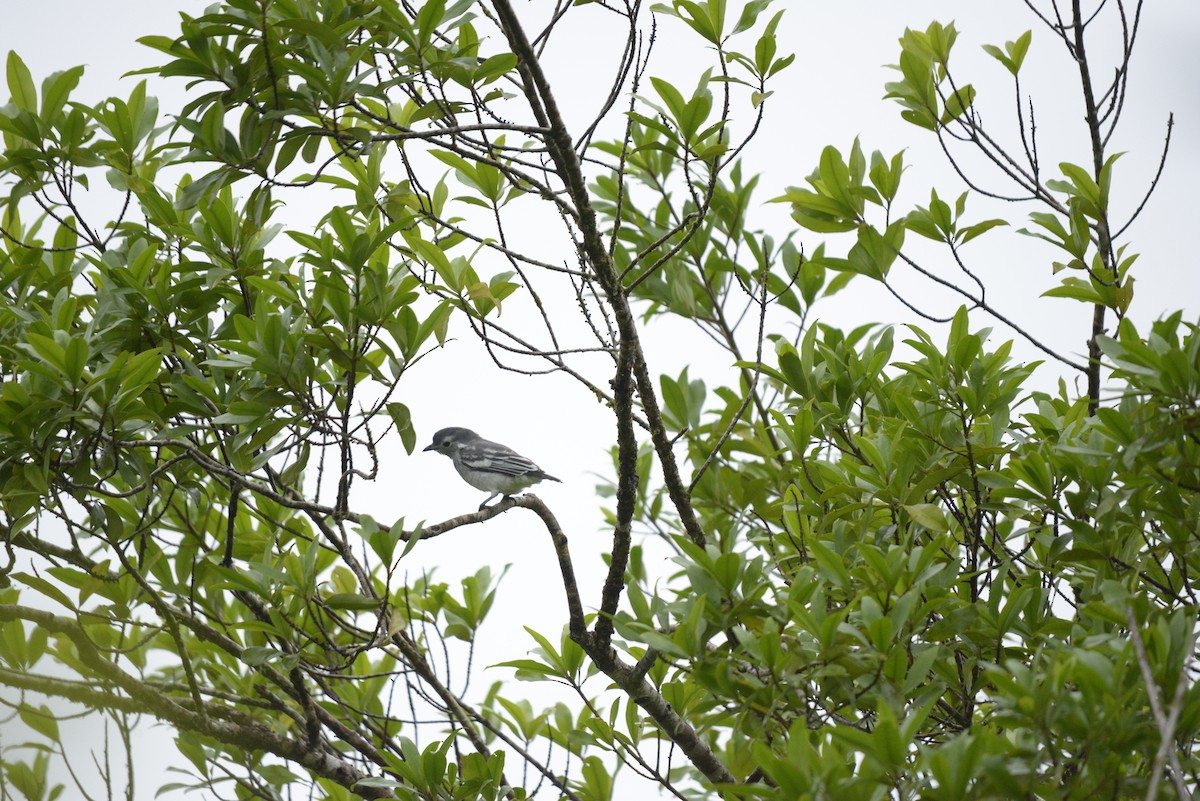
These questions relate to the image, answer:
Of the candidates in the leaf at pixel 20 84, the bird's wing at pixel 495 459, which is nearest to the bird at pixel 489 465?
the bird's wing at pixel 495 459

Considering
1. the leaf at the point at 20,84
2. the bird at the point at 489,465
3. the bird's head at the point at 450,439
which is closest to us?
the leaf at the point at 20,84

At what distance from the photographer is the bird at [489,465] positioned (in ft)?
22.5

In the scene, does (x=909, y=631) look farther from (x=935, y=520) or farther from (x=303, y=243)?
(x=303, y=243)

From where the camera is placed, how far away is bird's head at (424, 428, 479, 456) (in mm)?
7809

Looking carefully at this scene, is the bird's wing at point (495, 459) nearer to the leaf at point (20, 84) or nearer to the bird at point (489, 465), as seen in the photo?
the bird at point (489, 465)

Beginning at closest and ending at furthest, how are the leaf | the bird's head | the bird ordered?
the leaf → the bird → the bird's head

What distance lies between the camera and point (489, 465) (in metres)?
7.07

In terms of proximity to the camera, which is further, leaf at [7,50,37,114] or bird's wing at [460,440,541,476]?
bird's wing at [460,440,541,476]

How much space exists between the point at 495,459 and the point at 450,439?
2.92 ft

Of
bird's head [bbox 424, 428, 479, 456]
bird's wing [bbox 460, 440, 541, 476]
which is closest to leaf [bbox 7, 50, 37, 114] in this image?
bird's wing [bbox 460, 440, 541, 476]

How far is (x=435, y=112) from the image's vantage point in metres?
3.72

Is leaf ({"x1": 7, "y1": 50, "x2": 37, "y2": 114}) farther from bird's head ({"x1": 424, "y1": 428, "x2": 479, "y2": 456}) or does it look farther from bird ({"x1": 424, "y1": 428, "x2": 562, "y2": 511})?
bird's head ({"x1": 424, "y1": 428, "x2": 479, "y2": 456})

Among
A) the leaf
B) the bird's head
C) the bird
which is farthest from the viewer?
the bird's head

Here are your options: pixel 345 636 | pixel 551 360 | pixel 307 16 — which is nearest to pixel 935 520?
pixel 551 360
